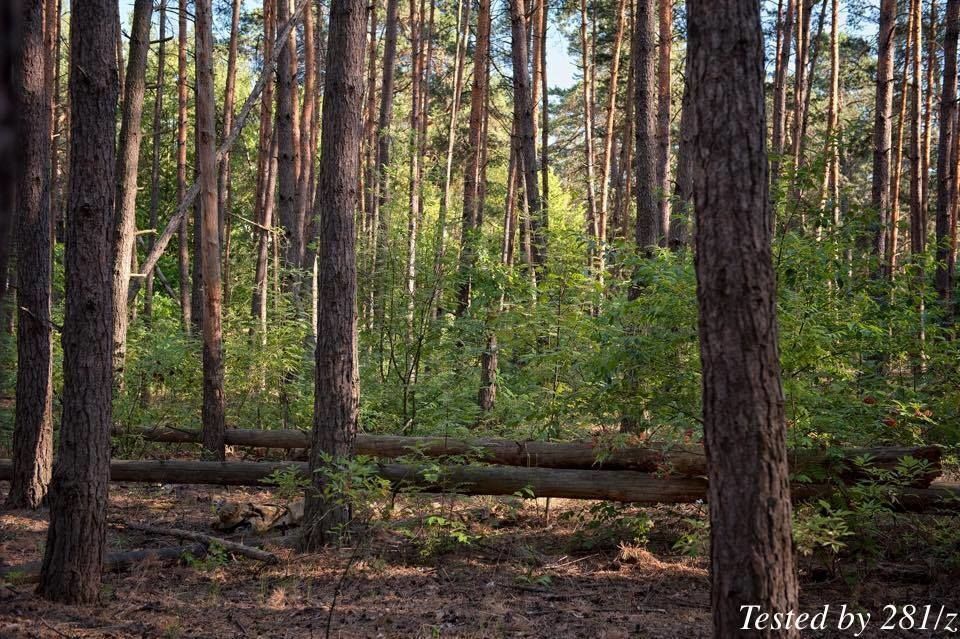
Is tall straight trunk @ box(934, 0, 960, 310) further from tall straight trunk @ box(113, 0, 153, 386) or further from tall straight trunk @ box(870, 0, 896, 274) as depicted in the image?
tall straight trunk @ box(113, 0, 153, 386)

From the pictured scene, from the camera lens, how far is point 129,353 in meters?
11.7

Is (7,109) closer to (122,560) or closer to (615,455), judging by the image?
(122,560)

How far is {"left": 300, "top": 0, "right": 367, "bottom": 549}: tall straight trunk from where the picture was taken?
7.02 m

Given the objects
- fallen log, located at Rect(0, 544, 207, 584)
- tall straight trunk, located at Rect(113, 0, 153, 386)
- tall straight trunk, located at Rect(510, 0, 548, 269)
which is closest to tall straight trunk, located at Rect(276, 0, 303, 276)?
tall straight trunk, located at Rect(113, 0, 153, 386)

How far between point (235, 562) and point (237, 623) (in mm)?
1703

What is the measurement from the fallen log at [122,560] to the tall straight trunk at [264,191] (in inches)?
324

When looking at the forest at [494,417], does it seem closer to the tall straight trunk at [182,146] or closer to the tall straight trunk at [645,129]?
the tall straight trunk at [645,129]

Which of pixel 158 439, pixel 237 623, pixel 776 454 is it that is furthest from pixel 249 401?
pixel 776 454

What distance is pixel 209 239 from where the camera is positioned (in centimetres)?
1040

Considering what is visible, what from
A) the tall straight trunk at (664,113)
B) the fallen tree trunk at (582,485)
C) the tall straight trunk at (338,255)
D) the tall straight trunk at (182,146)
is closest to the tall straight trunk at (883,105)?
the tall straight trunk at (664,113)

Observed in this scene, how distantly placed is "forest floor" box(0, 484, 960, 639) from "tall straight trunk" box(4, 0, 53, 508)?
604 millimetres

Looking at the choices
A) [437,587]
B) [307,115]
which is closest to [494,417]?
[437,587]

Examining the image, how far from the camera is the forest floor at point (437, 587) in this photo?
525 cm

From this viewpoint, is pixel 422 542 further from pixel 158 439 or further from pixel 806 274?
pixel 158 439
